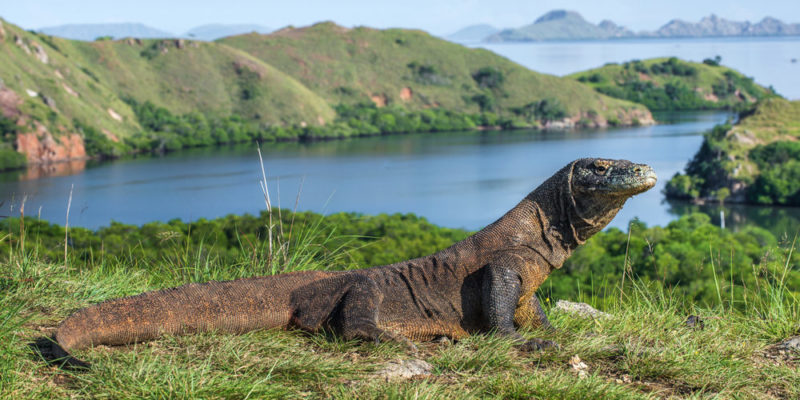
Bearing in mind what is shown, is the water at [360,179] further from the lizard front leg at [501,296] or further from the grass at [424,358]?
the lizard front leg at [501,296]

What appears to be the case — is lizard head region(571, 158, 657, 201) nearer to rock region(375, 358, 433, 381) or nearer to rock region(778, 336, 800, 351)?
rock region(778, 336, 800, 351)

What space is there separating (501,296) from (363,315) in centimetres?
98

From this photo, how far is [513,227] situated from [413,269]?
800 millimetres

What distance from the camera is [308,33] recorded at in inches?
7495

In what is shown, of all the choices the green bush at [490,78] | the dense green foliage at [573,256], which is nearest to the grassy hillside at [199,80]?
the green bush at [490,78]

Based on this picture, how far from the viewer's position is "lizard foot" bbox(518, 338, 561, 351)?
5.01 m

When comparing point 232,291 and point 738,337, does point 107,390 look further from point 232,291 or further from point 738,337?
point 738,337

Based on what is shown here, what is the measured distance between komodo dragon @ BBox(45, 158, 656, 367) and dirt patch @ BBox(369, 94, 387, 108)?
16246 centimetres

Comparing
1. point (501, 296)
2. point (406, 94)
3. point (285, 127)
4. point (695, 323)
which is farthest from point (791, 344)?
point (406, 94)

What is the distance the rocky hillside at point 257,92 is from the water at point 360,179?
9229 millimetres

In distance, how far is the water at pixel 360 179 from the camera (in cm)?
6525

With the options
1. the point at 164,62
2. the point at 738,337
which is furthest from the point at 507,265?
the point at 164,62

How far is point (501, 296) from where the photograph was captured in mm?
5414

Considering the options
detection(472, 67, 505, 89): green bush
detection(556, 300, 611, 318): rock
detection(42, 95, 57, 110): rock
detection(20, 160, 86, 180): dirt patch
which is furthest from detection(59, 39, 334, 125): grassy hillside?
detection(556, 300, 611, 318): rock
